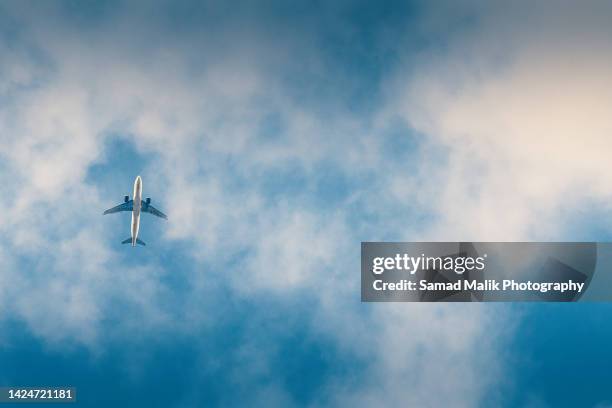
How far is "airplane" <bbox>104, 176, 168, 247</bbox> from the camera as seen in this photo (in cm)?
9994

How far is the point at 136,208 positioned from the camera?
102250 mm

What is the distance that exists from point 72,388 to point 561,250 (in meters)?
60.6

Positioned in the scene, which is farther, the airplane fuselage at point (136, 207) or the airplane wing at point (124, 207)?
the airplane wing at point (124, 207)

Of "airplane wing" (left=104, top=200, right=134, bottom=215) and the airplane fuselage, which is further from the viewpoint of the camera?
"airplane wing" (left=104, top=200, right=134, bottom=215)

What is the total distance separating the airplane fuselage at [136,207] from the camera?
326 ft

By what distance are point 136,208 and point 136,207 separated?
0.68 ft

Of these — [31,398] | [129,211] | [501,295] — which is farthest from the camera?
[129,211]

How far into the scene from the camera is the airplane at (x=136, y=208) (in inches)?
3935

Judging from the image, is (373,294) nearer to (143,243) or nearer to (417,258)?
(417,258)

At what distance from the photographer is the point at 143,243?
106688 millimetres

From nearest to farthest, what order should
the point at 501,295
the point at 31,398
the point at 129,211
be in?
the point at 31,398, the point at 501,295, the point at 129,211

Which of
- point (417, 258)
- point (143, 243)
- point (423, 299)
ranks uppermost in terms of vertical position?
point (143, 243)

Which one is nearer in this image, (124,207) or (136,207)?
(136,207)

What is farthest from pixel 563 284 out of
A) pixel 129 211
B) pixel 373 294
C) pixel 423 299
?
pixel 129 211
